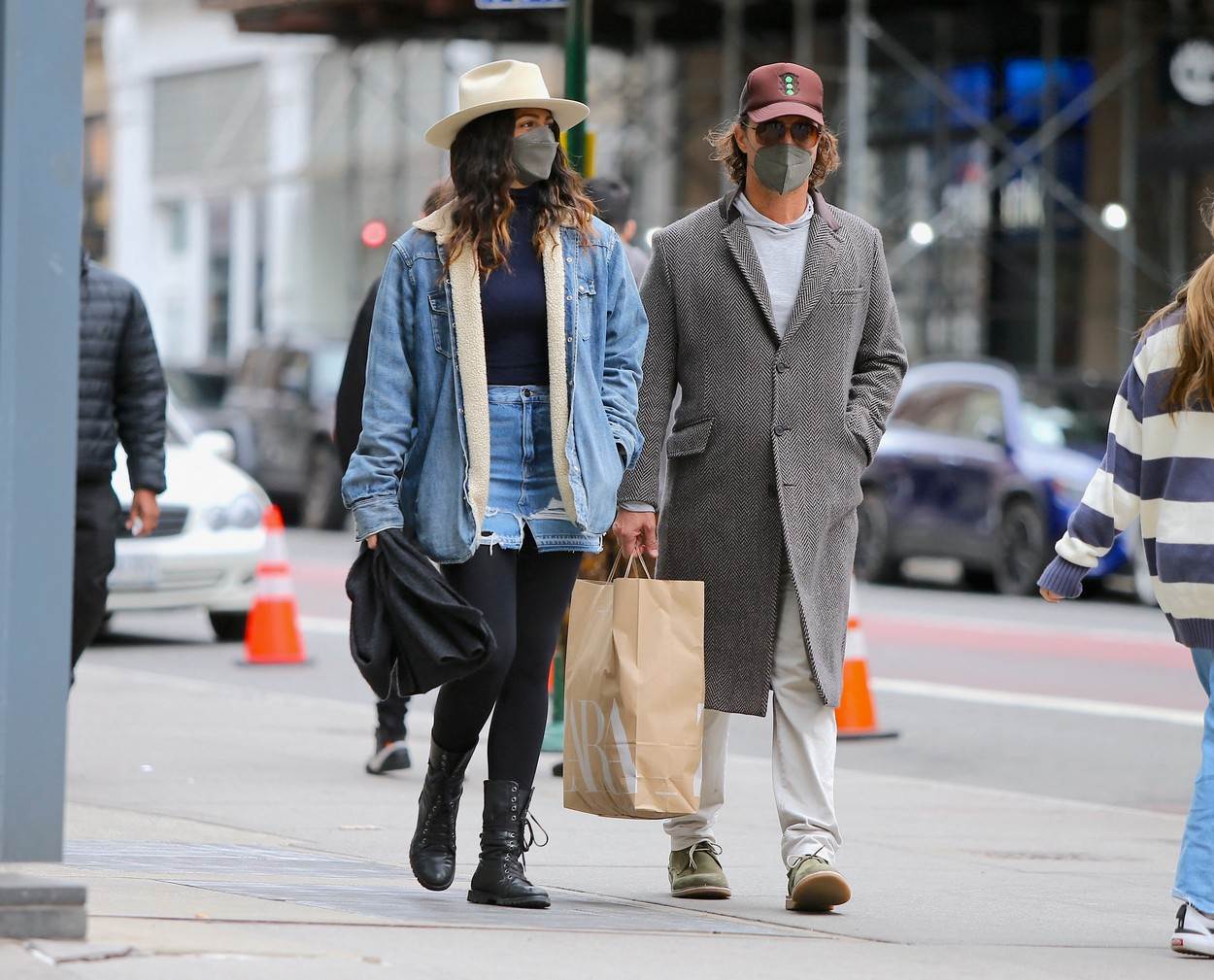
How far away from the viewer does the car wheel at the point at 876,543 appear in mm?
19531

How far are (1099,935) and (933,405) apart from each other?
13409 mm

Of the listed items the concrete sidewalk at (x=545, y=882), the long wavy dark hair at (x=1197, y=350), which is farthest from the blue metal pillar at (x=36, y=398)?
the long wavy dark hair at (x=1197, y=350)

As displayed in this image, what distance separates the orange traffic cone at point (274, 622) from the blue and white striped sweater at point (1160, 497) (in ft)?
23.9

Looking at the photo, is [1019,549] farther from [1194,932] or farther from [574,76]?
[1194,932]

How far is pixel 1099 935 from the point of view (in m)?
5.67

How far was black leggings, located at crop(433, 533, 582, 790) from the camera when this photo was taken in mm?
5398

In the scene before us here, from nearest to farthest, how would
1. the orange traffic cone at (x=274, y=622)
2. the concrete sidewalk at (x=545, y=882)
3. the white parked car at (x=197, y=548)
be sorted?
1. the concrete sidewalk at (x=545, y=882)
2. the orange traffic cone at (x=274, y=622)
3. the white parked car at (x=197, y=548)

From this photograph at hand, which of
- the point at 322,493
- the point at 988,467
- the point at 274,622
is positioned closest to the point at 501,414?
the point at 274,622

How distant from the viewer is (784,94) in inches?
232

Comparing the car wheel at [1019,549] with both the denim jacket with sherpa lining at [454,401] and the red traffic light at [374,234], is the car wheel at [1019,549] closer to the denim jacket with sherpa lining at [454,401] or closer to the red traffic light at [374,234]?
the red traffic light at [374,234]

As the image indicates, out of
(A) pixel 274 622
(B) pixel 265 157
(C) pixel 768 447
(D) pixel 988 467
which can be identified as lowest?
(A) pixel 274 622

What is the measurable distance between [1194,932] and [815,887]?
858mm

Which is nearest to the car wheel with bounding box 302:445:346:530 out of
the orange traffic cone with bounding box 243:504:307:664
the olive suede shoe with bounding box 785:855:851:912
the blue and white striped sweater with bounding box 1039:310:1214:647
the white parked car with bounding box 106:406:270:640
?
the white parked car with bounding box 106:406:270:640

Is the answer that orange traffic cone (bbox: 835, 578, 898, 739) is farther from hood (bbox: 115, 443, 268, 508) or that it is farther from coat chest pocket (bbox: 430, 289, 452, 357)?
coat chest pocket (bbox: 430, 289, 452, 357)
